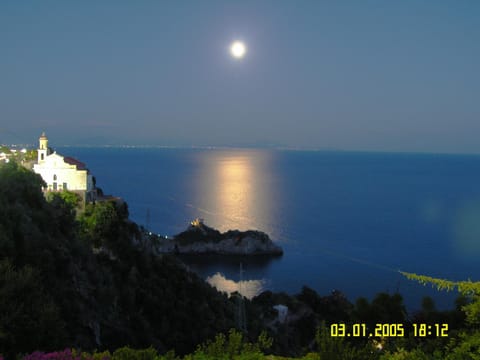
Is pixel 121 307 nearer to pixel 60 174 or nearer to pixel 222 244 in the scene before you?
pixel 60 174

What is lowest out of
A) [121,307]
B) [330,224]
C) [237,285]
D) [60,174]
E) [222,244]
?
[237,285]

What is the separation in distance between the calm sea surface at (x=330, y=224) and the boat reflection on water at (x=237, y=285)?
14 centimetres

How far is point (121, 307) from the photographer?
875 inches

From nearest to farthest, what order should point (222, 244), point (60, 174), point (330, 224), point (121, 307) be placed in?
point (121, 307), point (60, 174), point (222, 244), point (330, 224)

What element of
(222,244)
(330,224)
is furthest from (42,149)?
(330,224)

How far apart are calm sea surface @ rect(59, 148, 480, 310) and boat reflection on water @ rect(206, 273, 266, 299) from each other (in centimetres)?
14

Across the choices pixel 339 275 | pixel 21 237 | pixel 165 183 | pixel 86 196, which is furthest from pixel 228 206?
pixel 21 237

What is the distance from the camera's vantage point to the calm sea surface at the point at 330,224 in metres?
61.1

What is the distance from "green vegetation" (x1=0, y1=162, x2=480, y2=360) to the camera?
29.0 feet

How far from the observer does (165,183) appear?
143500 mm

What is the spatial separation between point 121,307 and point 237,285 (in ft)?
124

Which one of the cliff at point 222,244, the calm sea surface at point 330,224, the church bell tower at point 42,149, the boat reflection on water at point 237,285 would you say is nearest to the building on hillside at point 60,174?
the church bell tower at point 42,149

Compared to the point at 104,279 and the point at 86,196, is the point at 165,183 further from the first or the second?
the point at 104,279

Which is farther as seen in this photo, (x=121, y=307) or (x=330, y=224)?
(x=330, y=224)
